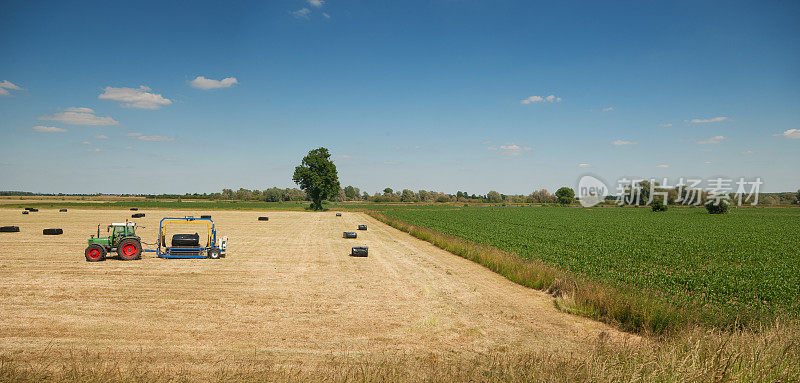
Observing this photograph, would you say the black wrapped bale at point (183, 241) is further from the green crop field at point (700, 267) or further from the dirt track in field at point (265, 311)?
the green crop field at point (700, 267)

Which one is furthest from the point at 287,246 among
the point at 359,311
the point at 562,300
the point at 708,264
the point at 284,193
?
the point at 284,193

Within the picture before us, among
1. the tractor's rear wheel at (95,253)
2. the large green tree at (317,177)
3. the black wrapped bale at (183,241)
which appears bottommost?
the tractor's rear wheel at (95,253)

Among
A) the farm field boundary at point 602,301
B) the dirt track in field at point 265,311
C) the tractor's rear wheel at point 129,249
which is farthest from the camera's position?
the tractor's rear wheel at point 129,249

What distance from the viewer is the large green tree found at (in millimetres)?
88750

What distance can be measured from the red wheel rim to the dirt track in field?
63cm

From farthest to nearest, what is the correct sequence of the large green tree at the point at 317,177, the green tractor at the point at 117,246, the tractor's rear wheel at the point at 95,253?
the large green tree at the point at 317,177
the green tractor at the point at 117,246
the tractor's rear wheel at the point at 95,253

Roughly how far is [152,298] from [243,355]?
666 cm

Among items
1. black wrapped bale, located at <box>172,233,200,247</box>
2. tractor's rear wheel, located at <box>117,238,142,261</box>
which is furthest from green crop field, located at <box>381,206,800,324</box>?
tractor's rear wheel, located at <box>117,238,142,261</box>

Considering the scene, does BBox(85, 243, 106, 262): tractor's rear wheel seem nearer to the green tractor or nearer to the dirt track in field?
the green tractor

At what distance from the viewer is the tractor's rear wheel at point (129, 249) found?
19.1m

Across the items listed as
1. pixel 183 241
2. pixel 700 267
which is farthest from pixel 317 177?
pixel 700 267

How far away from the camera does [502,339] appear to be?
991cm

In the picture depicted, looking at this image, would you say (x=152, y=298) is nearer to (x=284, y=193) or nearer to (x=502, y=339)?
(x=502, y=339)

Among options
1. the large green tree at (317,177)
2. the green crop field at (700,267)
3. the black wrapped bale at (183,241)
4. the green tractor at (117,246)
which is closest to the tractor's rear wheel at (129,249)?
the green tractor at (117,246)
